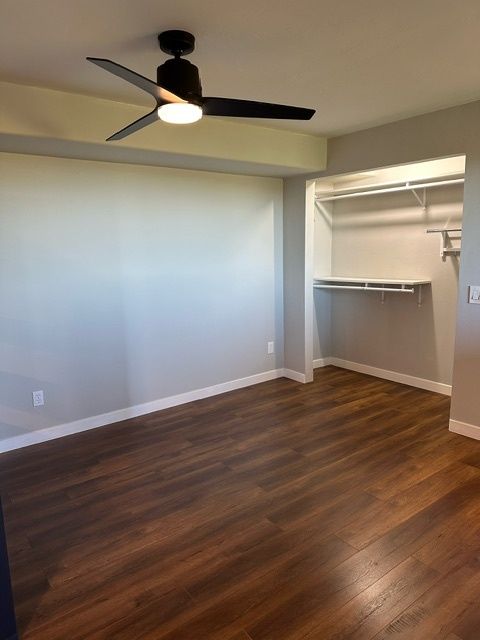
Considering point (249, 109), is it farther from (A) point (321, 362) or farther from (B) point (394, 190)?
(A) point (321, 362)

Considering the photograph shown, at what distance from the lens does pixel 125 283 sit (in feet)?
12.0

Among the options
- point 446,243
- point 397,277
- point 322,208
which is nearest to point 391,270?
point 397,277

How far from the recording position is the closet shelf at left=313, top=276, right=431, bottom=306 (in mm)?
4233

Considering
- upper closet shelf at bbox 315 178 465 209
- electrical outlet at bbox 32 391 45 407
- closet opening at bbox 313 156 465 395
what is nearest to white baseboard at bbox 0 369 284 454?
electrical outlet at bbox 32 391 45 407

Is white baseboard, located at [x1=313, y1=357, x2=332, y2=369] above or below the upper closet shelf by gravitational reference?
below

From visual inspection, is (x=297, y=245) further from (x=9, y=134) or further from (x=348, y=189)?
(x=9, y=134)

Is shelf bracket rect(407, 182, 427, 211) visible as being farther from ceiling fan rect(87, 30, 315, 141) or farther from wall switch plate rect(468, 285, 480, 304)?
ceiling fan rect(87, 30, 315, 141)

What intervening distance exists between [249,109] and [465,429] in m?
2.85

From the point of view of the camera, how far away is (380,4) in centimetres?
175

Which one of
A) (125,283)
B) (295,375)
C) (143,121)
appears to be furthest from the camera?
(295,375)

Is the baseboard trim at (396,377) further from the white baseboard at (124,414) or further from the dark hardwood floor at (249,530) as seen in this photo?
the white baseboard at (124,414)

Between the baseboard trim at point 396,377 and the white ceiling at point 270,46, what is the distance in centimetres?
265

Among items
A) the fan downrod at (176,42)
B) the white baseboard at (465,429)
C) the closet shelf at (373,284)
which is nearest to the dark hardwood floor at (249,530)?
the white baseboard at (465,429)

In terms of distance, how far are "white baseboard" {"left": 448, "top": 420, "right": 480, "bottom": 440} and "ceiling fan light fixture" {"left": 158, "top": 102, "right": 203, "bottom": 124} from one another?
2953mm
